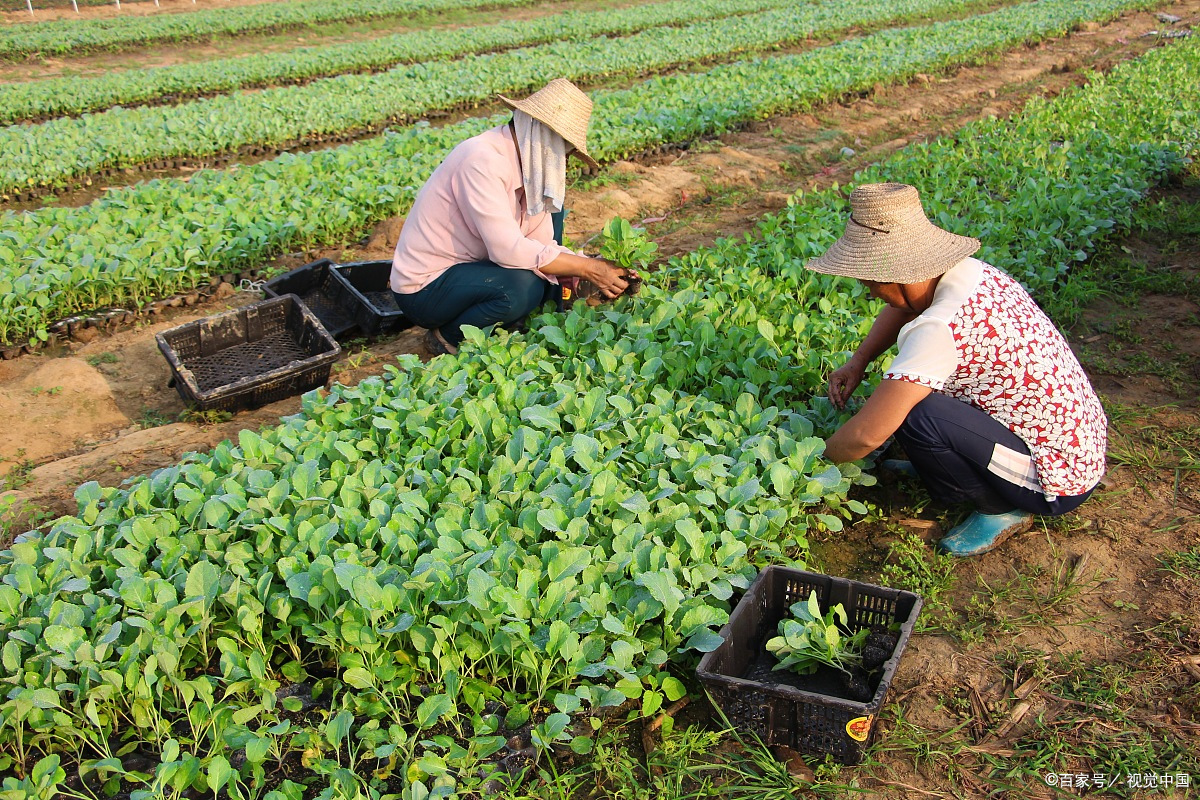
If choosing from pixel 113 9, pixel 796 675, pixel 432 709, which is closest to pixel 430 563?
pixel 432 709

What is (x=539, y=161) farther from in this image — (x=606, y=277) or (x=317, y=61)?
(x=317, y=61)

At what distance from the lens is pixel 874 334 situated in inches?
137

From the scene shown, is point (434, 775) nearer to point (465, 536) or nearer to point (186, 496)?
point (465, 536)

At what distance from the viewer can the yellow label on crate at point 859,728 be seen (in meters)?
2.36

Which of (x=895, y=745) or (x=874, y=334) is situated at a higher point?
(x=874, y=334)

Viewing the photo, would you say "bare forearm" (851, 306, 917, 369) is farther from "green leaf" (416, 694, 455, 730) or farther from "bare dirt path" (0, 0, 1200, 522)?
"bare dirt path" (0, 0, 1200, 522)

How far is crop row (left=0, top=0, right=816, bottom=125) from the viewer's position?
11547mm

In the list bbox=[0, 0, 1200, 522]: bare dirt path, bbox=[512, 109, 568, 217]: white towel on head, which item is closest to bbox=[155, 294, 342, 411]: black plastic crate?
bbox=[0, 0, 1200, 522]: bare dirt path

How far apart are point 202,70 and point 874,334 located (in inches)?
503

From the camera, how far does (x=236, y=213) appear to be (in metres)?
6.29

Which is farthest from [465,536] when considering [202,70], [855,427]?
[202,70]

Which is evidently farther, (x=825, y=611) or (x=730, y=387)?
(x=730, y=387)

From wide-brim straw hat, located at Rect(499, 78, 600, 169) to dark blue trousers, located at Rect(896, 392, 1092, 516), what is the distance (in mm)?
1980

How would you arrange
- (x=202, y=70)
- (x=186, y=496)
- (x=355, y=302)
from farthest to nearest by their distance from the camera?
(x=202, y=70) → (x=355, y=302) → (x=186, y=496)
